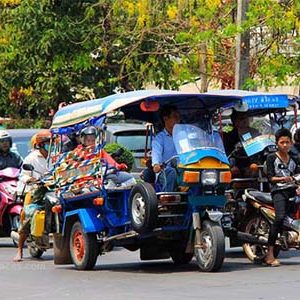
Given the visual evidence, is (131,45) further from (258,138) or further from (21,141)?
(258,138)

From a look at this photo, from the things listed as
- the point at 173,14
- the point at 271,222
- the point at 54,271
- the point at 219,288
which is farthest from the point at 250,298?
the point at 173,14

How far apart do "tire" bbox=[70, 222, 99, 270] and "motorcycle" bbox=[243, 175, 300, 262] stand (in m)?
1.96

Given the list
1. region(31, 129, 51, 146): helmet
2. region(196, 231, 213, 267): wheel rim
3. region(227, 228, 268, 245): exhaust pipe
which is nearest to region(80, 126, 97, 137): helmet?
region(31, 129, 51, 146): helmet

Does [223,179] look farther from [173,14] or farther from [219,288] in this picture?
[173,14]

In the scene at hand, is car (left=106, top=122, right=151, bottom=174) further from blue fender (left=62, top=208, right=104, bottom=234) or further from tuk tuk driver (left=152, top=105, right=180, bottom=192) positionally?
blue fender (left=62, top=208, right=104, bottom=234)

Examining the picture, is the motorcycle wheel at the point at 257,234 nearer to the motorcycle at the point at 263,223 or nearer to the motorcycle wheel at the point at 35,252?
the motorcycle at the point at 263,223

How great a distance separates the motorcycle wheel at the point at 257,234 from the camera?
1338 centimetres

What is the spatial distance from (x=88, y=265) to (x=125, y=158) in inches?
173

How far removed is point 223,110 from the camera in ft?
43.5

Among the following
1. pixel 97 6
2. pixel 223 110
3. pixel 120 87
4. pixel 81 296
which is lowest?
pixel 81 296

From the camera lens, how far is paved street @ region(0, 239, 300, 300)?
10711 mm

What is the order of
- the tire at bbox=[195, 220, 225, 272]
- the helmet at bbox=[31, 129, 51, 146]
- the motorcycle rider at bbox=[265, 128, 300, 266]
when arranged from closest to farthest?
the tire at bbox=[195, 220, 225, 272] → the motorcycle rider at bbox=[265, 128, 300, 266] → the helmet at bbox=[31, 129, 51, 146]

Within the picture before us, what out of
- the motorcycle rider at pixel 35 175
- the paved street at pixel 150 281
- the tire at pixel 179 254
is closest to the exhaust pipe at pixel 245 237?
the paved street at pixel 150 281

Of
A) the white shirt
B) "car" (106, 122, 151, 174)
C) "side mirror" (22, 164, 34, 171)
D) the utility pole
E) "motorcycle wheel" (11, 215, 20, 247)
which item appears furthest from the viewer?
the utility pole
